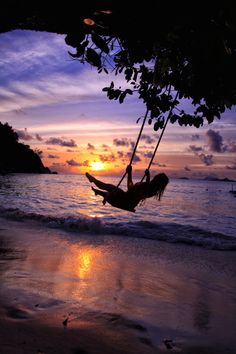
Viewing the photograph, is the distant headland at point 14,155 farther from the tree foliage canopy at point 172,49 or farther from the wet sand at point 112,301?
the tree foliage canopy at point 172,49

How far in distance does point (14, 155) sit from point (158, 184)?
4615 inches

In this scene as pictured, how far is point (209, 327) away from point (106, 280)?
2.11 metres

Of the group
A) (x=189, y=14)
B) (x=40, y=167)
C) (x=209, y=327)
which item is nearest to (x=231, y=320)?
(x=209, y=327)

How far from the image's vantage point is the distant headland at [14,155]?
353 feet

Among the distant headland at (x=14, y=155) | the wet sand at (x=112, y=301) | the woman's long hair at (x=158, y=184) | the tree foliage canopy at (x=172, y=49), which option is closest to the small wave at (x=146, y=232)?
the wet sand at (x=112, y=301)

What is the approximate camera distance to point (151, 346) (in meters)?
3.48

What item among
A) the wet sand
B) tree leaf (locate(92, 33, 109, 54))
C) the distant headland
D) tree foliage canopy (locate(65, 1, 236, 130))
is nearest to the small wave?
the wet sand

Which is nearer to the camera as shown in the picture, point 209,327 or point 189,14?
point 189,14

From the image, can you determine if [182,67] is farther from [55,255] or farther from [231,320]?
[55,255]

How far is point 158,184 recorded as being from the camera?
621 cm

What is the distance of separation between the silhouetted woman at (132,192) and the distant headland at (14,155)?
9449 cm

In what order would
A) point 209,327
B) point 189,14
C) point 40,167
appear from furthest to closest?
point 40,167 < point 209,327 < point 189,14

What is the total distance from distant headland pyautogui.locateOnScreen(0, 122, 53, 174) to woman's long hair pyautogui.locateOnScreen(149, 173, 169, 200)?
94474 millimetres

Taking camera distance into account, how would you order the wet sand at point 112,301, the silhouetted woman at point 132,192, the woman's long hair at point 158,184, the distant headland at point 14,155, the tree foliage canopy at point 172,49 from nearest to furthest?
the tree foliage canopy at point 172,49, the wet sand at point 112,301, the silhouetted woman at point 132,192, the woman's long hair at point 158,184, the distant headland at point 14,155
